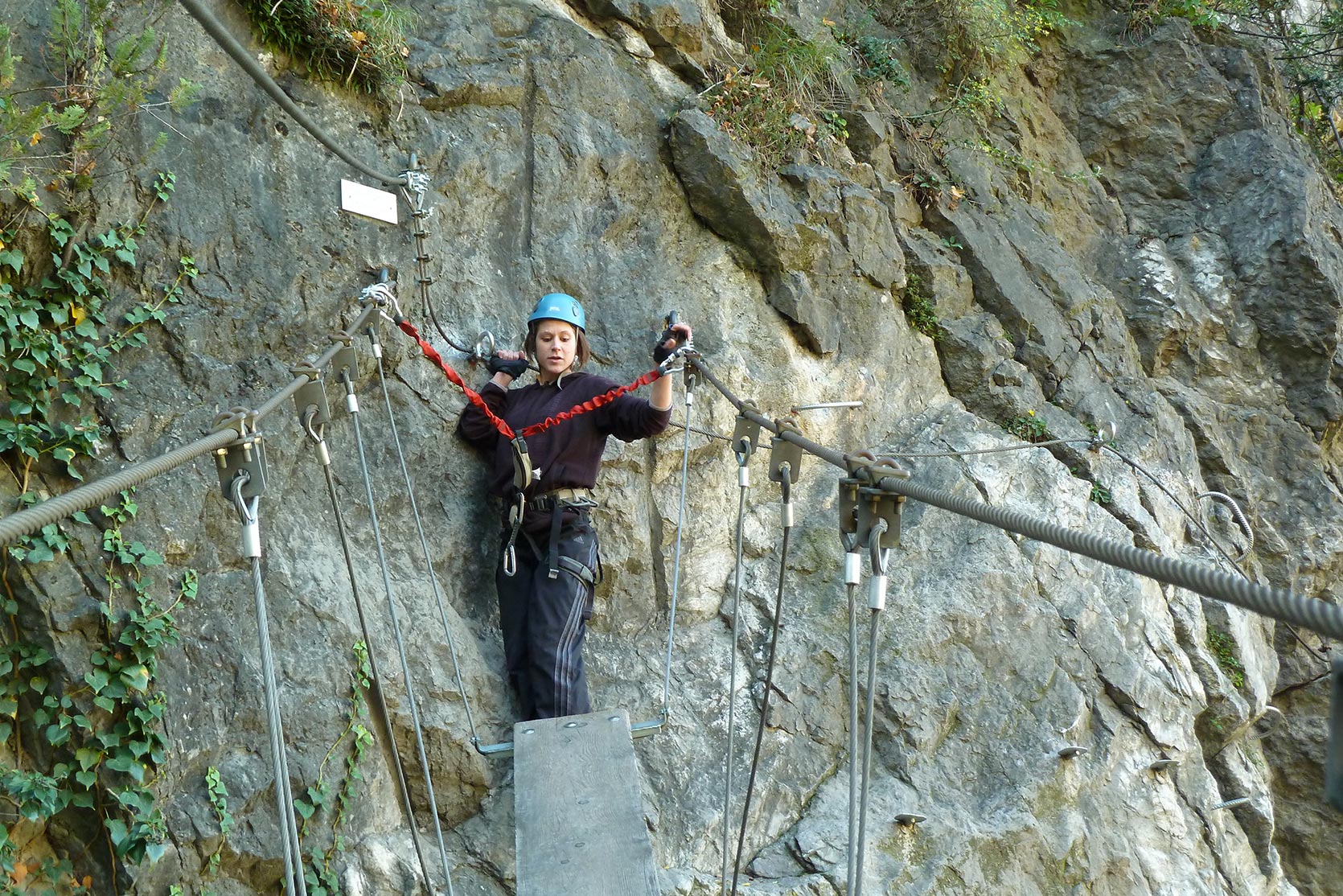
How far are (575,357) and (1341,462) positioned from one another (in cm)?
541

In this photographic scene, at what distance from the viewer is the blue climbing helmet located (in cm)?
384

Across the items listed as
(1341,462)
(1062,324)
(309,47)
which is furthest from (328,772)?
(1341,462)

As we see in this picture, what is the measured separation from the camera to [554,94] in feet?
14.9

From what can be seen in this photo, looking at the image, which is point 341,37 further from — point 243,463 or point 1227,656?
point 1227,656

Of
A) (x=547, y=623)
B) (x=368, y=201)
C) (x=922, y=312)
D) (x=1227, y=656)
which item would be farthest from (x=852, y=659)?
(x=1227, y=656)

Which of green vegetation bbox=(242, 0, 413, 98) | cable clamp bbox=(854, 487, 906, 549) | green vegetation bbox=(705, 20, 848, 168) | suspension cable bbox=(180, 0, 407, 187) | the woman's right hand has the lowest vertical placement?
cable clamp bbox=(854, 487, 906, 549)

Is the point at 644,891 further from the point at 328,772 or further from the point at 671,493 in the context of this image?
the point at 671,493

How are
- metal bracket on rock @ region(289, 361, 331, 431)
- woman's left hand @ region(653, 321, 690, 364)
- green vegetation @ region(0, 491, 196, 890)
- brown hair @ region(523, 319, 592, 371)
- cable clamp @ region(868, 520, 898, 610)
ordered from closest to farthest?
cable clamp @ region(868, 520, 898, 610)
green vegetation @ region(0, 491, 196, 890)
metal bracket on rock @ region(289, 361, 331, 431)
woman's left hand @ region(653, 321, 690, 364)
brown hair @ region(523, 319, 592, 371)

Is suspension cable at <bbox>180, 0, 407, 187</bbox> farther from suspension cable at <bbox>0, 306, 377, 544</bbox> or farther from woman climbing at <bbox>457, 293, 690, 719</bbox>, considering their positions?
woman climbing at <bbox>457, 293, 690, 719</bbox>

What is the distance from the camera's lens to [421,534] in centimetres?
328

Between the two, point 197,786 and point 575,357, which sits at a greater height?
point 575,357

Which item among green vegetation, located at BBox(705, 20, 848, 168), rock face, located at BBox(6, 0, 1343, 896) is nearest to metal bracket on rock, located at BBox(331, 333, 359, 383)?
rock face, located at BBox(6, 0, 1343, 896)

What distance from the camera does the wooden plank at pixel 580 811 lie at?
Result: 2850 millimetres

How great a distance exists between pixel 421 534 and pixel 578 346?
102cm
